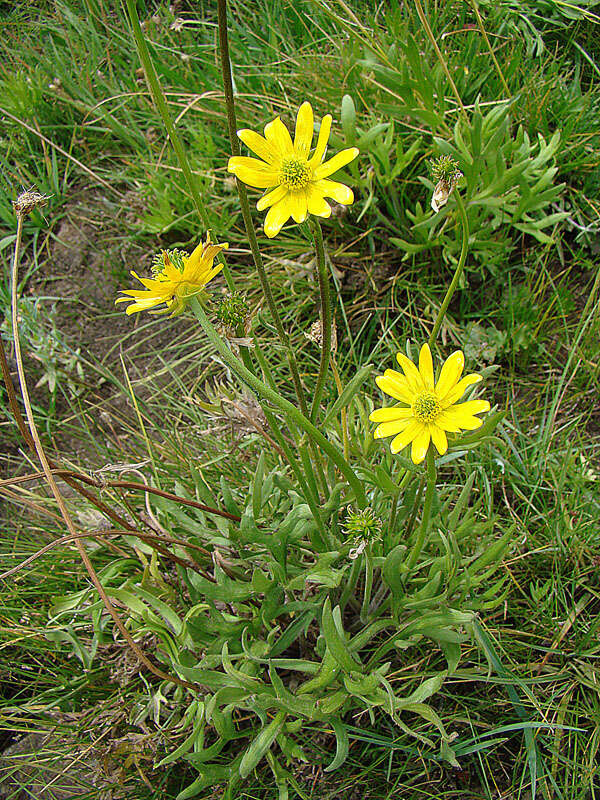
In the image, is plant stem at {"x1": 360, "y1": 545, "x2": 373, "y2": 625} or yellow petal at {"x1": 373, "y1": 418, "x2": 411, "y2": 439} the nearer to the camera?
yellow petal at {"x1": 373, "y1": 418, "x2": 411, "y2": 439}

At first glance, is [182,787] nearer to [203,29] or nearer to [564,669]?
[564,669]

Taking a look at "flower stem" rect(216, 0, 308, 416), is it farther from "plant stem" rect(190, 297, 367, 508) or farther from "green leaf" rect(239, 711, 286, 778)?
"green leaf" rect(239, 711, 286, 778)

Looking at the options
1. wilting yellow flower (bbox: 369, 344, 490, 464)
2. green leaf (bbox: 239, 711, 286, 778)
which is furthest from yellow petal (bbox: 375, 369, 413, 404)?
green leaf (bbox: 239, 711, 286, 778)

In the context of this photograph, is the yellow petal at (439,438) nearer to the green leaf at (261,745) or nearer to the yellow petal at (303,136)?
the yellow petal at (303,136)

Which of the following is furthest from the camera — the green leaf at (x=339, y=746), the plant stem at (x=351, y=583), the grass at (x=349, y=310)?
the grass at (x=349, y=310)

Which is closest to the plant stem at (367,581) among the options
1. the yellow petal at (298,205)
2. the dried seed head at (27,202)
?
the yellow petal at (298,205)
